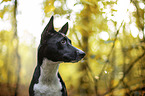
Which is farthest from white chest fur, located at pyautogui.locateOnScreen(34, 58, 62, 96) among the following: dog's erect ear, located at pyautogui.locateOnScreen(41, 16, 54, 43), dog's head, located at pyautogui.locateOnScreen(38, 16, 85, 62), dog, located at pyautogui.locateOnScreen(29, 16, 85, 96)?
dog's erect ear, located at pyautogui.locateOnScreen(41, 16, 54, 43)

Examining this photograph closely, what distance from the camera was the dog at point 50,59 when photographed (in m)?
1.45

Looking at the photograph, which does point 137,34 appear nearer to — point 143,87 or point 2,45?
point 143,87

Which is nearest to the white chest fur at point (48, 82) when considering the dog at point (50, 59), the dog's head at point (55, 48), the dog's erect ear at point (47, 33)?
the dog at point (50, 59)

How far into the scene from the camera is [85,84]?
4.30 metres

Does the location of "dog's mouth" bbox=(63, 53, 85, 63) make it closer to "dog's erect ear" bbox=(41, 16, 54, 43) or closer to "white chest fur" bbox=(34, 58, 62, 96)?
"white chest fur" bbox=(34, 58, 62, 96)

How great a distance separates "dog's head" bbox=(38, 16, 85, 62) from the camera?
140 centimetres

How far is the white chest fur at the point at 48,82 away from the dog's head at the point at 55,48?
0.33 ft

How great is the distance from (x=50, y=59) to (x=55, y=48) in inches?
5.6

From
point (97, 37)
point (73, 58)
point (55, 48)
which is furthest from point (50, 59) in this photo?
point (97, 37)

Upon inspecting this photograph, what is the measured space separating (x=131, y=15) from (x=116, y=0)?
101 cm

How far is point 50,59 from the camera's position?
1491mm

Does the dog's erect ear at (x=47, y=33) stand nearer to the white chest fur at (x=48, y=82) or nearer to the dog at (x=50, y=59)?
the dog at (x=50, y=59)

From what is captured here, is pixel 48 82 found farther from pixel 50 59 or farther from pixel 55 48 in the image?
pixel 55 48

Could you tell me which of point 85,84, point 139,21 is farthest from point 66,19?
point 85,84
